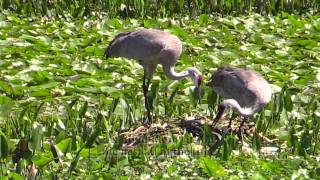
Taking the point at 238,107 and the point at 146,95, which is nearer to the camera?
the point at 238,107

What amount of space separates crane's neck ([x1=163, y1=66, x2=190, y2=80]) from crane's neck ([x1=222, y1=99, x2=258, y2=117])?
102 centimetres

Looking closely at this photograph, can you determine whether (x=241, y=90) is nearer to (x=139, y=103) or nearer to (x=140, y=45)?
(x=139, y=103)

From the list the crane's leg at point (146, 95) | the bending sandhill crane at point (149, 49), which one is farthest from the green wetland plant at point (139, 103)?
the bending sandhill crane at point (149, 49)

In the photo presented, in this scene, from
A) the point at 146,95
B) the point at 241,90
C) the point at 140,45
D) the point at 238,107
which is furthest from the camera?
the point at 140,45

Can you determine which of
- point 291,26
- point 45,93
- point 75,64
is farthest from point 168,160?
point 291,26

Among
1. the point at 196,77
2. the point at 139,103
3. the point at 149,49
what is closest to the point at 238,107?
the point at 196,77

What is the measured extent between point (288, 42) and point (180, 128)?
2.91 meters

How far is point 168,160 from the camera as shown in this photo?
565 centimetres

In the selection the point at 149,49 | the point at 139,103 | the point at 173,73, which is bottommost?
the point at 139,103

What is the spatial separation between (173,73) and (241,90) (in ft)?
3.11

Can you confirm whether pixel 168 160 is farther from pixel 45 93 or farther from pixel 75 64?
pixel 75 64

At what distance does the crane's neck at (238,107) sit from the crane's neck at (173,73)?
A: 3.35 feet

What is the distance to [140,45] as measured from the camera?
7.36m

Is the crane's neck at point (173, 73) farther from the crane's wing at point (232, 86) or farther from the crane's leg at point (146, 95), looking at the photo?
the crane's wing at point (232, 86)
